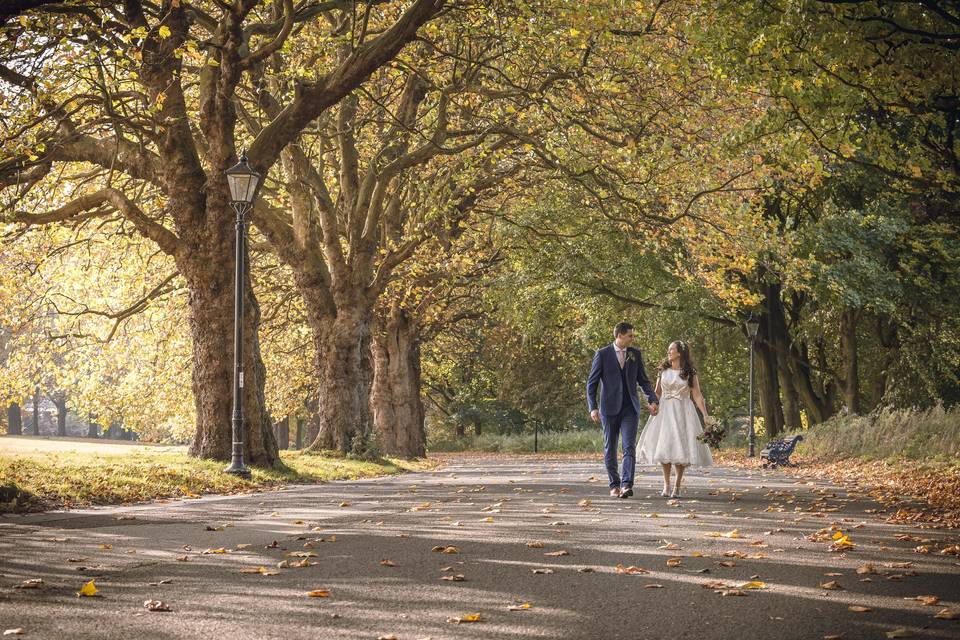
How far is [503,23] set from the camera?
69.6ft

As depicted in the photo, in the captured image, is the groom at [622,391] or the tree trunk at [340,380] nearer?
the groom at [622,391]

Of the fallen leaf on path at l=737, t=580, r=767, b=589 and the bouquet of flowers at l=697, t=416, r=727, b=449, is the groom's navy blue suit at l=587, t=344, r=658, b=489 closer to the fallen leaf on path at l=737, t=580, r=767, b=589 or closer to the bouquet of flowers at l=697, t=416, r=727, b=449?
the bouquet of flowers at l=697, t=416, r=727, b=449

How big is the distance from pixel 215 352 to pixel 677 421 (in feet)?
26.9

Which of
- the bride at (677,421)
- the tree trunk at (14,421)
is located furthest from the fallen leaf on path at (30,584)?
the tree trunk at (14,421)

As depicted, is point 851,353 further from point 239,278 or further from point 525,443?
point 525,443

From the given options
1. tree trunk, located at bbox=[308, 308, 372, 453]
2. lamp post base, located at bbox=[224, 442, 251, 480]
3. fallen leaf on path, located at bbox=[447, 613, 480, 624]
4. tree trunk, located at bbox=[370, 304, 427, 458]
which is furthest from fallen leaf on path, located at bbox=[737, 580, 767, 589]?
tree trunk, located at bbox=[370, 304, 427, 458]

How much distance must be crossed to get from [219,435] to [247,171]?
4.51m

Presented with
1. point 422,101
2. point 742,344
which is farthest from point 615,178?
point 742,344

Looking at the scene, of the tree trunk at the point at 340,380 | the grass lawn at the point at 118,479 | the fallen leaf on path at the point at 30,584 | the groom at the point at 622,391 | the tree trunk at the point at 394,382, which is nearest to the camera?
the fallen leaf on path at the point at 30,584

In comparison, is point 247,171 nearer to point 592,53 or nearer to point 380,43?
point 380,43

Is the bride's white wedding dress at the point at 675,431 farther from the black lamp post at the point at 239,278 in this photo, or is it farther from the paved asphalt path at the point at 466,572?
the black lamp post at the point at 239,278

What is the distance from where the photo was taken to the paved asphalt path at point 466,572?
5789 millimetres

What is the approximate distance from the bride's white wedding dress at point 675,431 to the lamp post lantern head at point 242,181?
7.20m

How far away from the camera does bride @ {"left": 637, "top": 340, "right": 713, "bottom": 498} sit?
14.6 m
